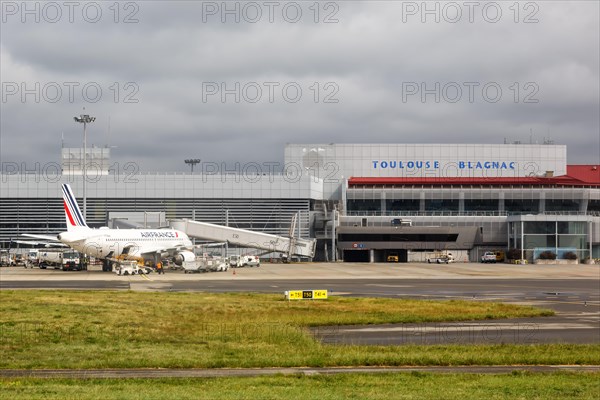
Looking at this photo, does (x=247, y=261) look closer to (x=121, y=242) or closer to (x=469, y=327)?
(x=121, y=242)

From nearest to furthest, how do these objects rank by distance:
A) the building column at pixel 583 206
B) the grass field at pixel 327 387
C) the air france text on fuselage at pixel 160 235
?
the grass field at pixel 327 387, the air france text on fuselage at pixel 160 235, the building column at pixel 583 206

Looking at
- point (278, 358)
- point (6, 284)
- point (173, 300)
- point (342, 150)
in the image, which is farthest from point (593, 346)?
point (342, 150)

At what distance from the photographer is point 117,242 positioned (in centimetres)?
9744

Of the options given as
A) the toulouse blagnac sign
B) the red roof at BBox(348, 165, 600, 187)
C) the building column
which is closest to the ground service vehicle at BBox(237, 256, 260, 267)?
the red roof at BBox(348, 165, 600, 187)

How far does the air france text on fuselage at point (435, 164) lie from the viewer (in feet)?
544

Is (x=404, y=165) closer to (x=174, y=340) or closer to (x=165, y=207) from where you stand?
(x=165, y=207)

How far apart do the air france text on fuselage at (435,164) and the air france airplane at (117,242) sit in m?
69.4

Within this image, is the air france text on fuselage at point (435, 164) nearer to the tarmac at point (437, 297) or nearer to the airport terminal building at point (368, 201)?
the airport terminal building at point (368, 201)

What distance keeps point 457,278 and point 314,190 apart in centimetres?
Result: 6935

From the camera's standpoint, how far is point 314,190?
155375 millimetres

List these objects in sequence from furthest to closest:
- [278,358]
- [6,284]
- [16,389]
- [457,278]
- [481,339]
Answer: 1. [457,278]
2. [6,284]
3. [481,339]
4. [278,358]
5. [16,389]

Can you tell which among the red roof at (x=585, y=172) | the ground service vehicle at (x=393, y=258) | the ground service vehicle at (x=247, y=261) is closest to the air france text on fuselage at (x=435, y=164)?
the red roof at (x=585, y=172)

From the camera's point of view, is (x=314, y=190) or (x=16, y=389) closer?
(x=16, y=389)

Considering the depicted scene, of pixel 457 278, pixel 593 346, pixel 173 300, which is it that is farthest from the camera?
pixel 457 278
